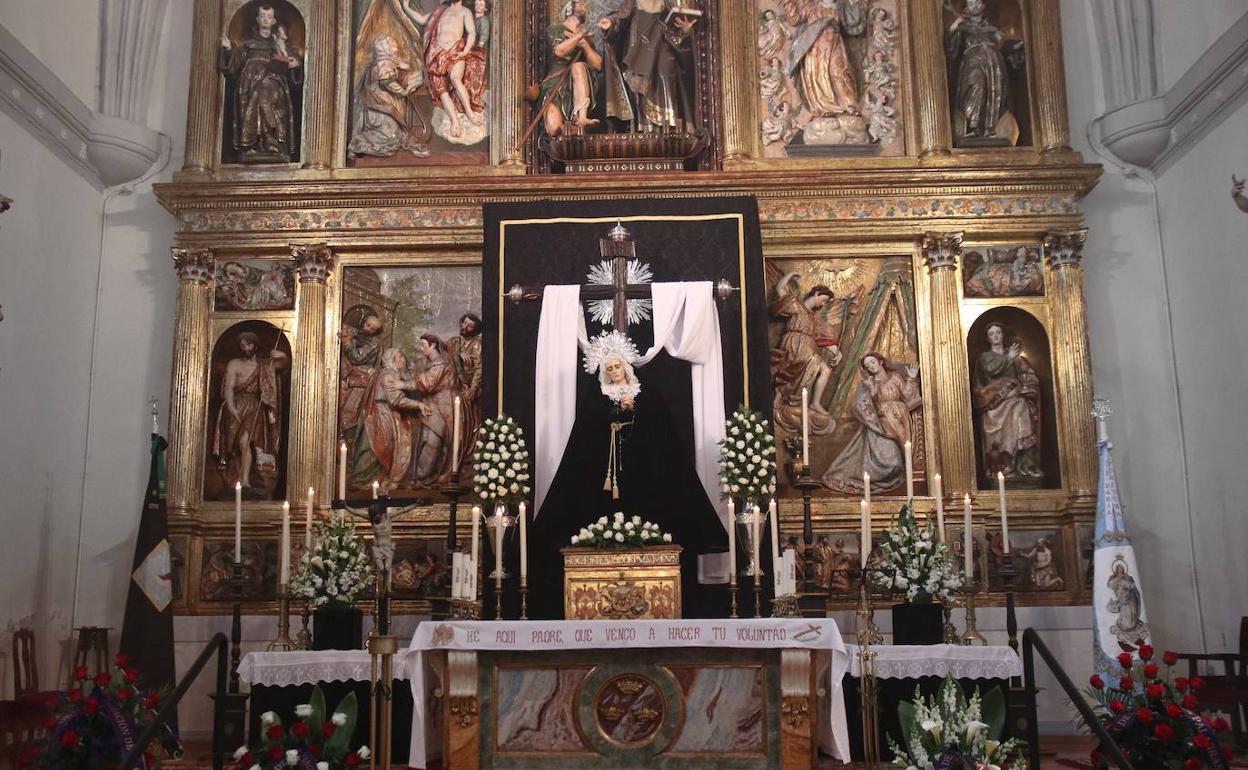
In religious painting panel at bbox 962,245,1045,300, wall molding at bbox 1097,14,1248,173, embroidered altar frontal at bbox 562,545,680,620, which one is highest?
wall molding at bbox 1097,14,1248,173

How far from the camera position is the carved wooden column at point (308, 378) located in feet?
39.3

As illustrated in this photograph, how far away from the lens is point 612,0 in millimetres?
13148

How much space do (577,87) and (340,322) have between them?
129 inches

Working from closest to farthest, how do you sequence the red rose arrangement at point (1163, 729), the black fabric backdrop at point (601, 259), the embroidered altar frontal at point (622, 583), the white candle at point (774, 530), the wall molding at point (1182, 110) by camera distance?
the red rose arrangement at point (1163, 729) < the embroidered altar frontal at point (622, 583) < the white candle at point (774, 530) < the wall molding at point (1182, 110) < the black fabric backdrop at point (601, 259)

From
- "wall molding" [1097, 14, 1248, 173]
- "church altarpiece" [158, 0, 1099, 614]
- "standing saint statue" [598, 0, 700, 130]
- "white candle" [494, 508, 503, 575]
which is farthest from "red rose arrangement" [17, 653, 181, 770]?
"wall molding" [1097, 14, 1248, 173]

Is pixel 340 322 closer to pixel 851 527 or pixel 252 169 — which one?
pixel 252 169

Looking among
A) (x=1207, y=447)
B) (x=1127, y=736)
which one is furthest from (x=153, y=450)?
(x=1207, y=447)

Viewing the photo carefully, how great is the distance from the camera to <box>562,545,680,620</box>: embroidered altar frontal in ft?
30.5

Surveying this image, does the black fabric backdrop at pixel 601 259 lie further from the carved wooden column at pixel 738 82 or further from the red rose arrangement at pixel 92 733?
the red rose arrangement at pixel 92 733

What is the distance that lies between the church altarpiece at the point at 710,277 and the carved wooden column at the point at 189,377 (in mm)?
26

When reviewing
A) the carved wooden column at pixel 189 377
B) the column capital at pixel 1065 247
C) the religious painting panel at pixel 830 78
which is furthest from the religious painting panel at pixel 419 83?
the column capital at pixel 1065 247

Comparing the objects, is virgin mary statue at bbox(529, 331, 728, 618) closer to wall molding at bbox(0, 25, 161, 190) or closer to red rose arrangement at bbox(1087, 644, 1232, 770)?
red rose arrangement at bbox(1087, 644, 1232, 770)

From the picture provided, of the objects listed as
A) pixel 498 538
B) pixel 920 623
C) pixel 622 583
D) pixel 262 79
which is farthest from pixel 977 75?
pixel 262 79

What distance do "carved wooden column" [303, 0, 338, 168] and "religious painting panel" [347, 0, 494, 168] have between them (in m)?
0.21
